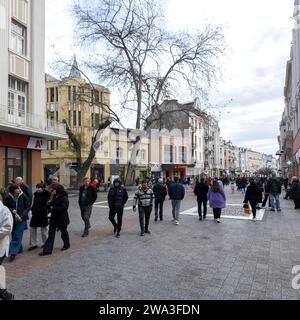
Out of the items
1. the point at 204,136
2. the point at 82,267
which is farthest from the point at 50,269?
the point at 204,136

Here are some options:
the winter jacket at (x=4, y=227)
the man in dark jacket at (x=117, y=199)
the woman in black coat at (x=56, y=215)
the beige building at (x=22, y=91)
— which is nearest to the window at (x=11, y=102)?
the beige building at (x=22, y=91)

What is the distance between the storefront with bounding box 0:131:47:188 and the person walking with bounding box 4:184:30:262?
1121cm

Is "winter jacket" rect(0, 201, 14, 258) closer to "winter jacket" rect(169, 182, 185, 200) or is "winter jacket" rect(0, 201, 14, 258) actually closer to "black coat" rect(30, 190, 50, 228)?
"black coat" rect(30, 190, 50, 228)

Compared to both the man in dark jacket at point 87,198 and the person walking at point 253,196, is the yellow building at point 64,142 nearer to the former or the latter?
the person walking at point 253,196

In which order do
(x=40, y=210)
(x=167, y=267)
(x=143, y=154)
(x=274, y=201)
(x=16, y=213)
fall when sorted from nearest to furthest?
(x=167, y=267), (x=16, y=213), (x=40, y=210), (x=274, y=201), (x=143, y=154)

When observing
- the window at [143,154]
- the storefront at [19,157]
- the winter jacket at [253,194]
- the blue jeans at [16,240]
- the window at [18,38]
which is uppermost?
the window at [18,38]

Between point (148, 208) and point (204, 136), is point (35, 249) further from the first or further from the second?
point (204, 136)

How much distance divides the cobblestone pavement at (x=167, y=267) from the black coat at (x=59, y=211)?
0.71 metres

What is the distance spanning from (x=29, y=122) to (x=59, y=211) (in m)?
13.4

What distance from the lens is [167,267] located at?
5.75 metres

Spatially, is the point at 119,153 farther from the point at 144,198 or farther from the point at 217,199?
the point at 144,198

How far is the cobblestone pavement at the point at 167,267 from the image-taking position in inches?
179

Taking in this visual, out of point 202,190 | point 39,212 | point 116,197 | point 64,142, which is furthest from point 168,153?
point 39,212
